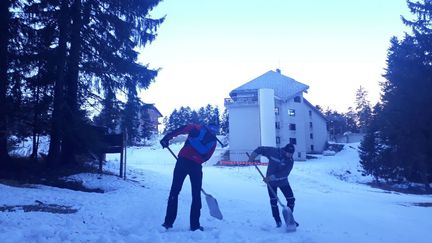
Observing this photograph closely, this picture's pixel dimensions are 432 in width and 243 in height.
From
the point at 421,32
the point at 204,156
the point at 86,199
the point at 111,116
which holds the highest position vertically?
the point at 421,32

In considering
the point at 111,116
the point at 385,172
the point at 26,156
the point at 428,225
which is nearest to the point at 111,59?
the point at 111,116

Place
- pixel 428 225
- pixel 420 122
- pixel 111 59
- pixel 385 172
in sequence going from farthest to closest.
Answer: pixel 385 172 → pixel 420 122 → pixel 111 59 → pixel 428 225

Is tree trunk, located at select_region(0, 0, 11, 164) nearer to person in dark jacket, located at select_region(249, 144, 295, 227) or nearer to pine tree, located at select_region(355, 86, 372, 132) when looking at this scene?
person in dark jacket, located at select_region(249, 144, 295, 227)

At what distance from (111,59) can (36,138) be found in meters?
4.55

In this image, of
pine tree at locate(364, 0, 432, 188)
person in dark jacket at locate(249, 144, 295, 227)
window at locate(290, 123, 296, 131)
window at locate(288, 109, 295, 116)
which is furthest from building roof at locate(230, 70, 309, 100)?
person in dark jacket at locate(249, 144, 295, 227)

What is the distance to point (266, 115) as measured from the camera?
164 feet

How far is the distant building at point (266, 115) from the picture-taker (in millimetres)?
50125

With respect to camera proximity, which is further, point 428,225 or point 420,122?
point 420,122

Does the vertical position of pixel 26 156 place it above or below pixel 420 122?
below

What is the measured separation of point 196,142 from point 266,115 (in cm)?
4246

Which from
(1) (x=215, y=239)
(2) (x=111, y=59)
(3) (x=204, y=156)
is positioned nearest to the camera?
(1) (x=215, y=239)

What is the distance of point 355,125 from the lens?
104 m

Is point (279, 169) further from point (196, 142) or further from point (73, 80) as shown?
point (73, 80)

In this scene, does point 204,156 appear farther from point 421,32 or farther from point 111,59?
point 421,32
